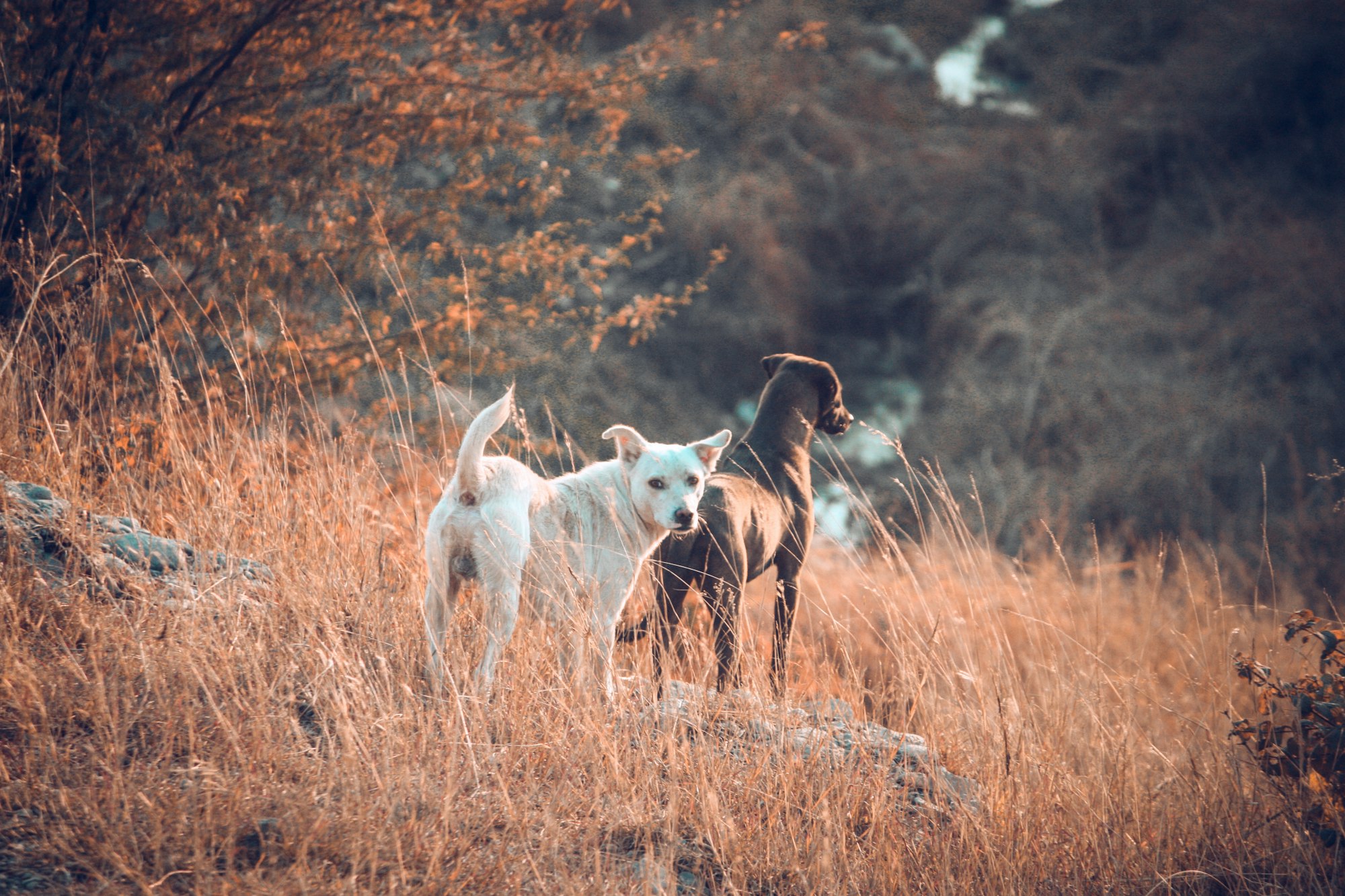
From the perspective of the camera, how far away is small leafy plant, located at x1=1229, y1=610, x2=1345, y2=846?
277 centimetres

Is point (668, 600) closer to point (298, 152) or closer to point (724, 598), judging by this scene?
point (724, 598)

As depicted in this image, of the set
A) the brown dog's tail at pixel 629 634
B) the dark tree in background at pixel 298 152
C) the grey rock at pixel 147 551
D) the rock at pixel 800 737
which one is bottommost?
the rock at pixel 800 737

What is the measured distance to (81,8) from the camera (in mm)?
4902

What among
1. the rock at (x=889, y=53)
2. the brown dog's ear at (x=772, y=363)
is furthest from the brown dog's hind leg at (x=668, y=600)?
the rock at (x=889, y=53)

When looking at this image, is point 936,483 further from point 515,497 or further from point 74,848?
point 74,848

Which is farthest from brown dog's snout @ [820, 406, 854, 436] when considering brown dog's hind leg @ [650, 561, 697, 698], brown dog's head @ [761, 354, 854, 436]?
brown dog's hind leg @ [650, 561, 697, 698]

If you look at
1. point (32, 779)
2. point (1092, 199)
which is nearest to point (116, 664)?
point (32, 779)

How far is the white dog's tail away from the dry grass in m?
0.56

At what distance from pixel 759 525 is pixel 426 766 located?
1978 mm

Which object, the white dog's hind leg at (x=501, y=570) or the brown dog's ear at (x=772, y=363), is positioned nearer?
the white dog's hind leg at (x=501, y=570)

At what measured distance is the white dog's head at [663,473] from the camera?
3.68 m

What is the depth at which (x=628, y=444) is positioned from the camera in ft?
13.0

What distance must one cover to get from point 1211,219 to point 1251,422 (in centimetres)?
421

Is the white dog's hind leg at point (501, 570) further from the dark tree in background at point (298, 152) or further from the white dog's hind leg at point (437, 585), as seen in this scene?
the dark tree in background at point (298, 152)
